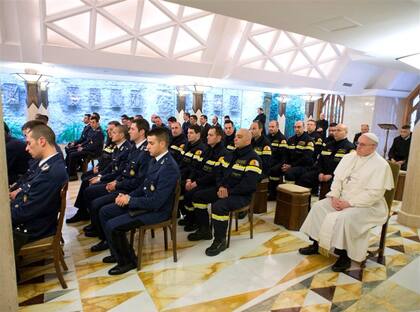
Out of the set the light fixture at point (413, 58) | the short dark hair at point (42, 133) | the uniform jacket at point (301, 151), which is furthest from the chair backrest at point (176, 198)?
the light fixture at point (413, 58)

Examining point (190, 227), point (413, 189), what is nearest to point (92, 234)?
point (190, 227)

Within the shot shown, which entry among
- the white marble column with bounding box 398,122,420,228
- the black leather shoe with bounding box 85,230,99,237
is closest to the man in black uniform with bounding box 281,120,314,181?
the white marble column with bounding box 398,122,420,228

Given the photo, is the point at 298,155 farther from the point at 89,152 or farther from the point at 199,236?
the point at 89,152

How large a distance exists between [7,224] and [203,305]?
1.68 m

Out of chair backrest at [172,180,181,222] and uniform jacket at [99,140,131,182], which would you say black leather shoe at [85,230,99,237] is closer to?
uniform jacket at [99,140,131,182]

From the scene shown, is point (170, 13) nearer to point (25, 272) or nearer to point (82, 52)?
point (82, 52)

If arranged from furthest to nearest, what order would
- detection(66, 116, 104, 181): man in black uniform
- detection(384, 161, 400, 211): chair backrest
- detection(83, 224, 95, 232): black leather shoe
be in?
detection(66, 116, 104, 181): man in black uniform → detection(83, 224, 95, 232): black leather shoe → detection(384, 161, 400, 211): chair backrest

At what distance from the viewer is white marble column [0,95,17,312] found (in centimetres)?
158

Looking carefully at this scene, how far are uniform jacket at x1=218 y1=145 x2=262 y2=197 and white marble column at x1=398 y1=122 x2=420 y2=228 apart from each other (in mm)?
2610

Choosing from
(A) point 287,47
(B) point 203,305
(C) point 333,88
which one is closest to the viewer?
(B) point 203,305

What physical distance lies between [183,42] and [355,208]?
22.5 ft

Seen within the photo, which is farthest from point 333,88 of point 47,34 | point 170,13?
point 47,34

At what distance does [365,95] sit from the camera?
1228 cm

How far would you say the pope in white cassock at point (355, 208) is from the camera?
3.15m
